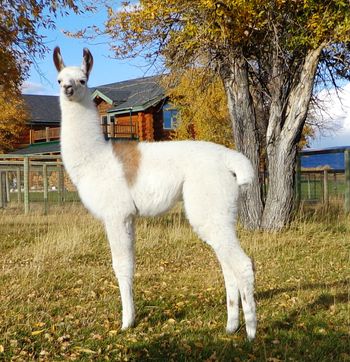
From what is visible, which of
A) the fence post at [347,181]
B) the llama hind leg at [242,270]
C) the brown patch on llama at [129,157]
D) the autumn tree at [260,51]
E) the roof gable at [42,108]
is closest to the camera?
the llama hind leg at [242,270]

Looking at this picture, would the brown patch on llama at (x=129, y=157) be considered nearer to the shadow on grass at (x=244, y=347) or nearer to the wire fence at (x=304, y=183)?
the shadow on grass at (x=244, y=347)

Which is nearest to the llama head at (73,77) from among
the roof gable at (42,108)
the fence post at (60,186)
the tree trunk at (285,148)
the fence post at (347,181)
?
the tree trunk at (285,148)

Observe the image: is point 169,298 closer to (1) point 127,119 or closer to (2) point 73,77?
(2) point 73,77

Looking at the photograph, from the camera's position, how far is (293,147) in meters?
10.6

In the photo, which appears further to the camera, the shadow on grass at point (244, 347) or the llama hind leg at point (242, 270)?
the llama hind leg at point (242, 270)

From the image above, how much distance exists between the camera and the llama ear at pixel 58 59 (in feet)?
16.3

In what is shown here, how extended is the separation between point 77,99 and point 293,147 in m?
6.53

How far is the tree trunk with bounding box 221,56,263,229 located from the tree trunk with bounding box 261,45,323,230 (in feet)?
0.77

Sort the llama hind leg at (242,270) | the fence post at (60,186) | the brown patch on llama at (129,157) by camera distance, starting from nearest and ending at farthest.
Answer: the llama hind leg at (242,270) → the brown patch on llama at (129,157) → the fence post at (60,186)

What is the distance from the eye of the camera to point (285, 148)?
34.4 ft

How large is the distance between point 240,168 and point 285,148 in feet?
20.8

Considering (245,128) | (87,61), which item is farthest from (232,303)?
(245,128)

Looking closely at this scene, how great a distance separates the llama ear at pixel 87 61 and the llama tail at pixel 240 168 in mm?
1543

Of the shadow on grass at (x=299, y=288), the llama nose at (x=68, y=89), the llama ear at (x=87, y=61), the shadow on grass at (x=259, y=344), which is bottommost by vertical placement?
the shadow on grass at (x=299, y=288)
